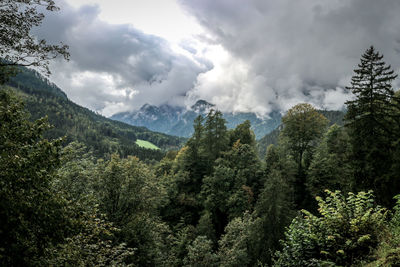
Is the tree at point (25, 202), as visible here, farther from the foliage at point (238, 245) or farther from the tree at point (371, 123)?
the tree at point (371, 123)

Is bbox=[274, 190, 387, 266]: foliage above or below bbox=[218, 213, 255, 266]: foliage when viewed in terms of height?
above

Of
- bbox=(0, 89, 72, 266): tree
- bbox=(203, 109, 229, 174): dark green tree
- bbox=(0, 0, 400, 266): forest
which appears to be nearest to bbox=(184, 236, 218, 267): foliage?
bbox=(0, 0, 400, 266): forest

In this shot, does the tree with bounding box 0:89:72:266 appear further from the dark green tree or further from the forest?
the dark green tree

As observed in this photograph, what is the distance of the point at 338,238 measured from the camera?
836cm

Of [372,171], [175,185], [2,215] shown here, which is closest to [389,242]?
[2,215]

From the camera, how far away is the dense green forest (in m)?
6.90

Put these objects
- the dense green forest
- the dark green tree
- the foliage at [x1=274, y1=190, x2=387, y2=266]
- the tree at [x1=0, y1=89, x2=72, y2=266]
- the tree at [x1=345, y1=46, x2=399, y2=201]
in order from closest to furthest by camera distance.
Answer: the tree at [x1=0, y1=89, x2=72, y2=266] → the dense green forest → the foliage at [x1=274, y1=190, x2=387, y2=266] → the tree at [x1=345, y1=46, x2=399, y2=201] → the dark green tree

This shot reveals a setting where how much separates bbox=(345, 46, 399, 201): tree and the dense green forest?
9 cm

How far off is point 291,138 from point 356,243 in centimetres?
3226

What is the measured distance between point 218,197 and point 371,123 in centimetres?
2204

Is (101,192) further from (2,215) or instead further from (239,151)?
(239,151)

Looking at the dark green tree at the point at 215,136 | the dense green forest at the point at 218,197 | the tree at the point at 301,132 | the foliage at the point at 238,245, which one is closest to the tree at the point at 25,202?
the dense green forest at the point at 218,197

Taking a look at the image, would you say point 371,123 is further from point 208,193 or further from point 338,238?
point 208,193

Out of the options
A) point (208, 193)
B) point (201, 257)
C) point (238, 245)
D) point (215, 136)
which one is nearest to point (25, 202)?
point (201, 257)
